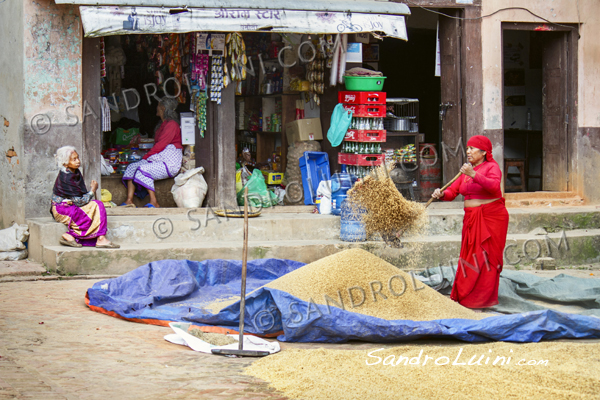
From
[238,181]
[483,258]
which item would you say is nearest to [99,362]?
[483,258]

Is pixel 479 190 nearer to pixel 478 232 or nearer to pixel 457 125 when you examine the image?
pixel 478 232

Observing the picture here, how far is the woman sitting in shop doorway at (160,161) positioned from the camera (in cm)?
870

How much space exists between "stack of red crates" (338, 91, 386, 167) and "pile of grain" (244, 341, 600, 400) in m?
4.59

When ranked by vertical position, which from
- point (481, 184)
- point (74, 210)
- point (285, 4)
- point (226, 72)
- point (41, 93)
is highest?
point (285, 4)

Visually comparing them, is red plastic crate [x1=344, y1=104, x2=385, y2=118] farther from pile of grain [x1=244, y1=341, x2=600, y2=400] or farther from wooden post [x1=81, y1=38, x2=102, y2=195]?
pile of grain [x1=244, y1=341, x2=600, y2=400]

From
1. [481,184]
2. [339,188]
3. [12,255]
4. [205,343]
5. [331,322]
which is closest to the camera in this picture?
[205,343]

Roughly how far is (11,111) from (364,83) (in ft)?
14.1

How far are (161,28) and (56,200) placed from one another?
6.88 feet

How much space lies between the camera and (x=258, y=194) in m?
8.87

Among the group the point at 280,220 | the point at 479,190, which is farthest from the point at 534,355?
the point at 280,220

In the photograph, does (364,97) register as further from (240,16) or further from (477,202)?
(477,202)

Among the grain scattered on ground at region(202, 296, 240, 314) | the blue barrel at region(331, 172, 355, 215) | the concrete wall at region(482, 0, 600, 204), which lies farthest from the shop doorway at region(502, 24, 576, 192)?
the grain scattered on ground at region(202, 296, 240, 314)

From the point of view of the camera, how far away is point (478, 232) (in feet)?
20.2

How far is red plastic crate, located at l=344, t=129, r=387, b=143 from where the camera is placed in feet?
29.3
